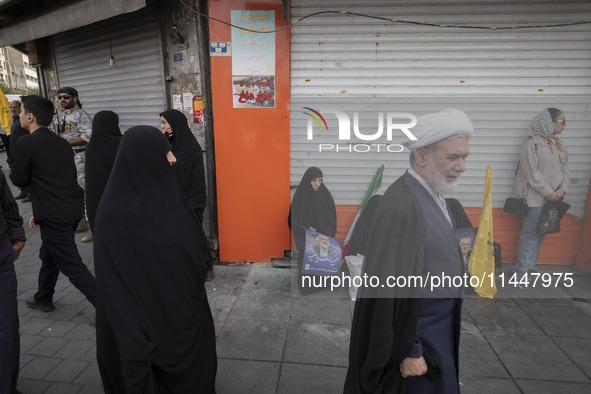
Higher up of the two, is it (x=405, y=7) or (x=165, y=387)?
(x=405, y=7)

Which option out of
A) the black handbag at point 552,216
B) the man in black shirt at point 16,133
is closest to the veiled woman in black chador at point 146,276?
the black handbag at point 552,216

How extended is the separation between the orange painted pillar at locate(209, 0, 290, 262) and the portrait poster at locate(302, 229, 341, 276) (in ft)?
4.69

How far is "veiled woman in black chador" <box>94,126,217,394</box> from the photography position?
6.13 feet

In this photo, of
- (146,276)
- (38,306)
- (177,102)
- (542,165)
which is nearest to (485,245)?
(542,165)

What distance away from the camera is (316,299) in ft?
13.7

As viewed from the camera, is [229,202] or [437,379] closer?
[437,379]

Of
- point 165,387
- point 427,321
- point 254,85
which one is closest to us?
point 427,321

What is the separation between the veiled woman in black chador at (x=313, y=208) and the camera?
10.7 ft

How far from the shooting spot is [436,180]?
1.75 meters

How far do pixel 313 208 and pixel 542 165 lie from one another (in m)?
1.87

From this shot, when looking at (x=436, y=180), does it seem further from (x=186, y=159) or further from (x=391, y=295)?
(x=186, y=159)

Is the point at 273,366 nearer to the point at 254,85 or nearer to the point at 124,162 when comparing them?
the point at 124,162

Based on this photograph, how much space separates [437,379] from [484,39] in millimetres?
2865

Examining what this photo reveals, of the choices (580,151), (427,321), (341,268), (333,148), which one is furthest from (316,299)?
(580,151)
